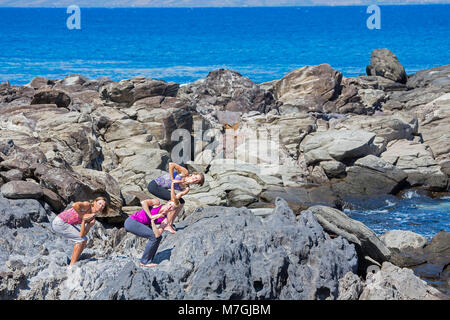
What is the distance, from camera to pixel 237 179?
24.0 metres

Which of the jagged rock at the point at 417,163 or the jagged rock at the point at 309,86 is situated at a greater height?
the jagged rock at the point at 309,86

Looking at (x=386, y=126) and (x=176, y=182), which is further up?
(x=386, y=126)

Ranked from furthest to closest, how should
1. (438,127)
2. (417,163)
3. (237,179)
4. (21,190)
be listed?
(438,127), (417,163), (237,179), (21,190)

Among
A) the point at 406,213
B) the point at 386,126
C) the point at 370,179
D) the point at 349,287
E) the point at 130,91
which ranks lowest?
the point at 406,213

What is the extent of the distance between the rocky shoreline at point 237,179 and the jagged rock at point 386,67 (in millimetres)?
114

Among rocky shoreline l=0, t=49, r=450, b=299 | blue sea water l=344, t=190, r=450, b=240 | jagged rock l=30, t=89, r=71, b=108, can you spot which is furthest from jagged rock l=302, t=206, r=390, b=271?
jagged rock l=30, t=89, r=71, b=108

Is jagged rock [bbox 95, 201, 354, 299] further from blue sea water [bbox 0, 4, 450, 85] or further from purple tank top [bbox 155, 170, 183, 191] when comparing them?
blue sea water [bbox 0, 4, 450, 85]

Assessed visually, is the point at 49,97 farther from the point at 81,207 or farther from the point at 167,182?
the point at 81,207

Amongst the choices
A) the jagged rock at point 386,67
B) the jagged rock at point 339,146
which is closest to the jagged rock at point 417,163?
the jagged rock at point 339,146

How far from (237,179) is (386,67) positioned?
92.7ft

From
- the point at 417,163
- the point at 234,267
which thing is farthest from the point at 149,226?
the point at 417,163

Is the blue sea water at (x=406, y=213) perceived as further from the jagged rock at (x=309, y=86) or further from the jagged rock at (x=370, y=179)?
the jagged rock at (x=309, y=86)

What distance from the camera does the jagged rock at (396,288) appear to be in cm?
1088
